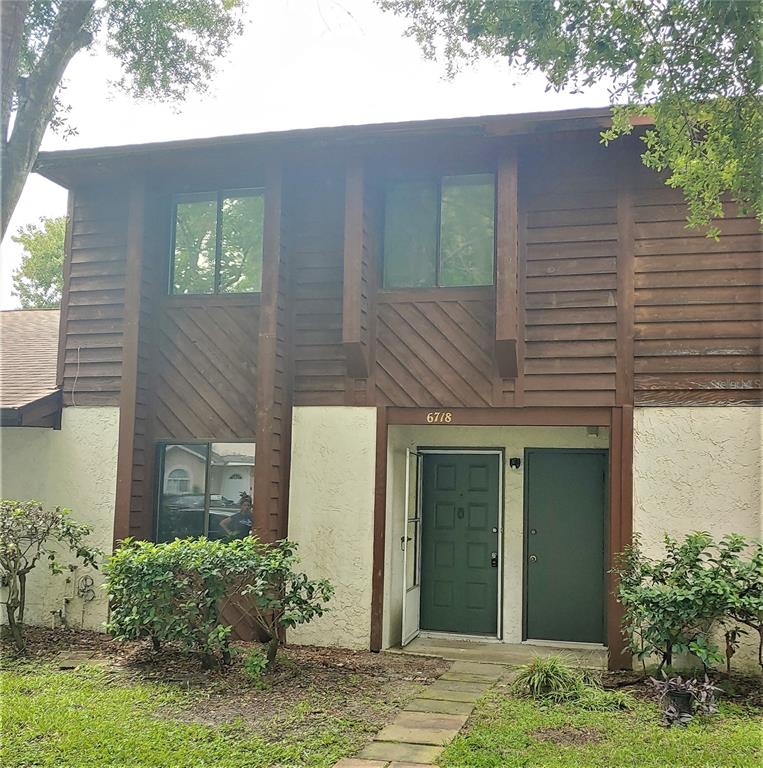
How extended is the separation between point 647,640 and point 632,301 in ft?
10.4

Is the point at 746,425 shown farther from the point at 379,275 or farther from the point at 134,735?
the point at 134,735

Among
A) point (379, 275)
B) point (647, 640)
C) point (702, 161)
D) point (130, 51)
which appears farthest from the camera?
point (379, 275)

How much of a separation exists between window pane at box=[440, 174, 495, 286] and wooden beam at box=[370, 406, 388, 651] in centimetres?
167


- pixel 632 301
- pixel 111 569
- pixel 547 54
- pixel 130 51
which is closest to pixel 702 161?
pixel 547 54

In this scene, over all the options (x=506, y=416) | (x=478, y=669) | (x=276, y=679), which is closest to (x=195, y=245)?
(x=506, y=416)

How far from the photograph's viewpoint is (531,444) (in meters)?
9.47

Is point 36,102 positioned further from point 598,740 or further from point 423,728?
point 598,740

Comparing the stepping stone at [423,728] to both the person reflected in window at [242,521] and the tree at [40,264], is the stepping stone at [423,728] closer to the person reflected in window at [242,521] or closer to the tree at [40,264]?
the person reflected in window at [242,521]

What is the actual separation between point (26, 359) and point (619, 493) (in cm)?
799

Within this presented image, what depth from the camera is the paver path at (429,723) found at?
521cm

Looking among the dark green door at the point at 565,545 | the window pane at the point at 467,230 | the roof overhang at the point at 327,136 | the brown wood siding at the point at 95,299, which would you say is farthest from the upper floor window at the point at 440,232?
the brown wood siding at the point at 95,299

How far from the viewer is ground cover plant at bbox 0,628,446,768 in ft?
17.2

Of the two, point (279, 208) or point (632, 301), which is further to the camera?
point (279, 208)

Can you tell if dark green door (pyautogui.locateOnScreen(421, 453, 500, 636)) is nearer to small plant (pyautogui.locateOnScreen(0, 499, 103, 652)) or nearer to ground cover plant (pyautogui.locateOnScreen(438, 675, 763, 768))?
ground cover plant (pyautogui.locateOnScreen(438, 675, 763, 768))
